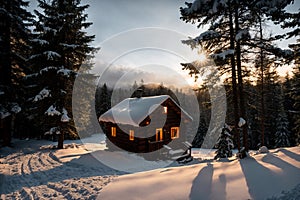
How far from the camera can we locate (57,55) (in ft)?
54.8

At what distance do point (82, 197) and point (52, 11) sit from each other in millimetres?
16618

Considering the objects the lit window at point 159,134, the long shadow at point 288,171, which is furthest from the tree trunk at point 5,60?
the long shadow at point 288,171

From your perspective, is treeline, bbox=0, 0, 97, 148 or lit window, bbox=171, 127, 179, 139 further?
lit window, bbox=171, 127, 179, 139

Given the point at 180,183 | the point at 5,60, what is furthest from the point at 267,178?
the point at 5,60

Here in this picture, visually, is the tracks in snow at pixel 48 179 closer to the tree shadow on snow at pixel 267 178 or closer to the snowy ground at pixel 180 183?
the snowy ground at pixel 180 183

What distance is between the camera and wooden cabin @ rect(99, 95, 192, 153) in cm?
1838

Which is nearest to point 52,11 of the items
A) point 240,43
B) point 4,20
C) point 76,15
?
point 76,15

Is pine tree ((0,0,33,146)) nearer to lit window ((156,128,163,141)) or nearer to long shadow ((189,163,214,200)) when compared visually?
lit window ((156,128,163,141))

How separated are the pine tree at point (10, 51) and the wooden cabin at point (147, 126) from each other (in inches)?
365

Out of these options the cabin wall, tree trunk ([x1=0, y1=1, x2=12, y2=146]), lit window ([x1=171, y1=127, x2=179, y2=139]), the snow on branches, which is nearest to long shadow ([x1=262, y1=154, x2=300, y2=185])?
the cabin wall

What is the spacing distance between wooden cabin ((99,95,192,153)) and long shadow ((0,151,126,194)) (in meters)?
5.43

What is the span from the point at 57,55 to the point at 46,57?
4.62 ft

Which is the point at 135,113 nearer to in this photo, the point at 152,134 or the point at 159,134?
the point at 152,134

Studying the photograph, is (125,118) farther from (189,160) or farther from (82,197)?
(82,197)
